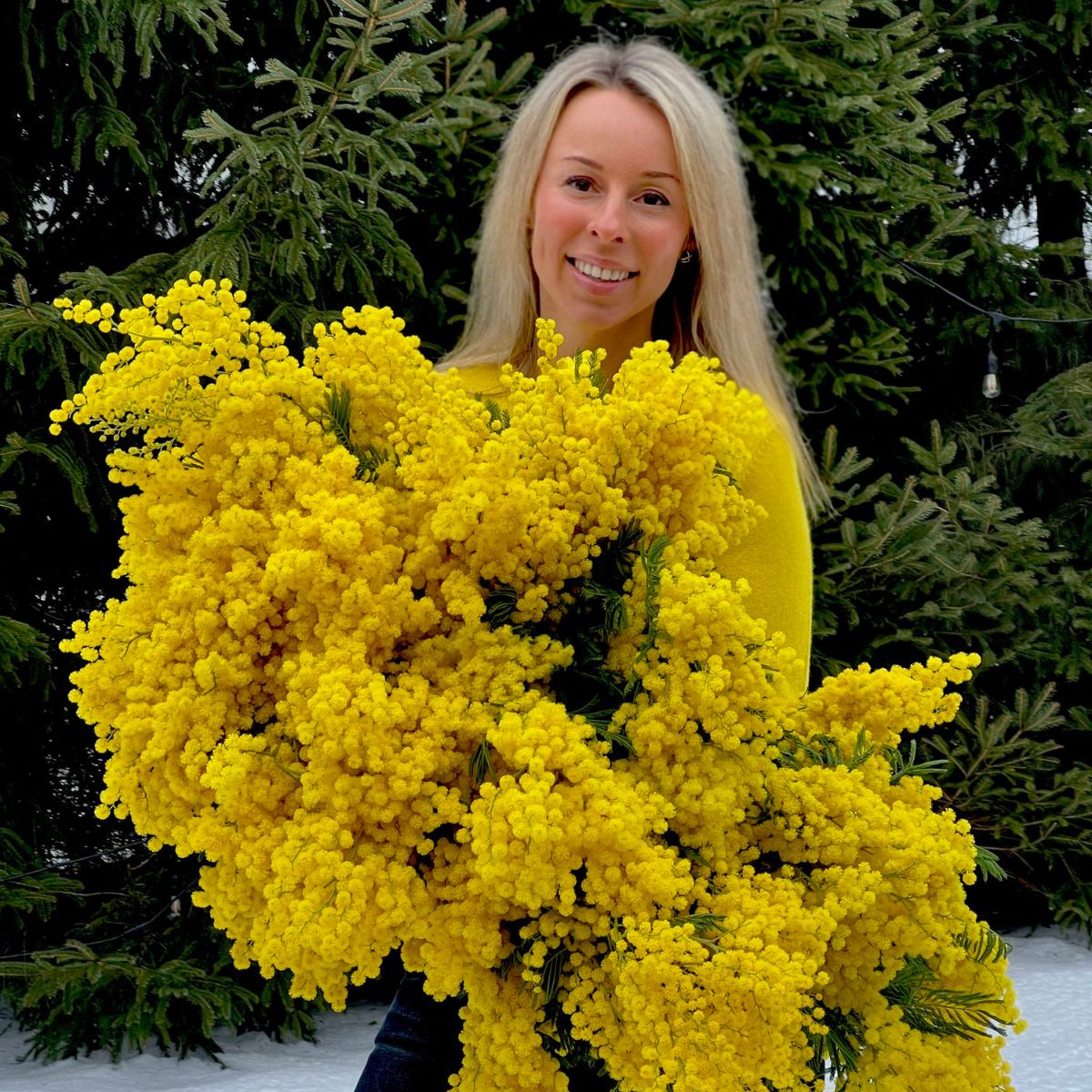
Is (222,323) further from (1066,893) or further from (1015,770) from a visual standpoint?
(1066,893)

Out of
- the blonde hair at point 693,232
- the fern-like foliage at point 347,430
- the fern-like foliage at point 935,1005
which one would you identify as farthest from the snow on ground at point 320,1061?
the fern-like foliage at point 347,430

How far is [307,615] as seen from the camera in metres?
1.09

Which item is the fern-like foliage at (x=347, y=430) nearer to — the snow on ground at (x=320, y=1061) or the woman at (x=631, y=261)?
the woman at (x=631, y=261)

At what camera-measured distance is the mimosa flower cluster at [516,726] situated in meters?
0.99

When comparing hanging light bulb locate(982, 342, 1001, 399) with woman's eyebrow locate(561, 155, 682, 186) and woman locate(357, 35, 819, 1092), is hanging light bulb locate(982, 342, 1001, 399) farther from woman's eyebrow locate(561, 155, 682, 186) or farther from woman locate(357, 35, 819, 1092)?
woman's eyebrow locate(561, 155, 682, 186)

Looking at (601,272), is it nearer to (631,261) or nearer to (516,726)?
(631,261)

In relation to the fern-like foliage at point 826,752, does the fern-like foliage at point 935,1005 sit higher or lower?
lower

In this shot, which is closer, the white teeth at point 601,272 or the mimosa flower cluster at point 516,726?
the mimosa flower cluster at point 516,726

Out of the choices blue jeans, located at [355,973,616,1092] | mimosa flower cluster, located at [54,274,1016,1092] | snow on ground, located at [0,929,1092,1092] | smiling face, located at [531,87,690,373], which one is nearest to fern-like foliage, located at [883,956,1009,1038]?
mimosa flower cluster, located at [54,274,1016,1092]

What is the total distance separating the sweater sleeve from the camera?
55.3 inches

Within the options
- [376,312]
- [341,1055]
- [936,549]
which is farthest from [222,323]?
[936,549]

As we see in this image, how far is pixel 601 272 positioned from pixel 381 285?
6.80ft

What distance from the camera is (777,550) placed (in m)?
1.42

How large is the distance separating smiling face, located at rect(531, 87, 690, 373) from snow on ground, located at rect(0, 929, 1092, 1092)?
221 centimetres
